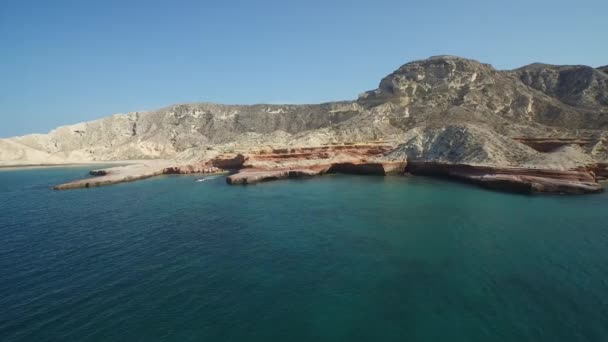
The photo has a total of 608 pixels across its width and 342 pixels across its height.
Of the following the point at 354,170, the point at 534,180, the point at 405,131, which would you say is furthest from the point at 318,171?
the point at 534,180

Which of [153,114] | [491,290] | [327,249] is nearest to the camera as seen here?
[491,290]

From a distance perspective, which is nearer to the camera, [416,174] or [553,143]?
[553,143]

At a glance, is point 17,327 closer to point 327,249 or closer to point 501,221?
point 327,249

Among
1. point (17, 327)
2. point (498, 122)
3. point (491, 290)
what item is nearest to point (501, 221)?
point (491, 290)

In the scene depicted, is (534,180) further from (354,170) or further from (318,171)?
(318,171)

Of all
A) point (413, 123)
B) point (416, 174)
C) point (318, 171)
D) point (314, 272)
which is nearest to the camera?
point (314, 272)

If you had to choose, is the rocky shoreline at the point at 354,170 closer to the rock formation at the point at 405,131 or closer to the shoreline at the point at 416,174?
the shoreline at the point at 416,174

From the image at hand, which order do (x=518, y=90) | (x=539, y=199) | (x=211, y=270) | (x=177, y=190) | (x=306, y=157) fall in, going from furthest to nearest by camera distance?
(x=518, y=90) → (x=306, y=157) → (x=177, y=190) → (x=539, y=199) → (x=211, y=270)
